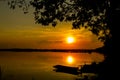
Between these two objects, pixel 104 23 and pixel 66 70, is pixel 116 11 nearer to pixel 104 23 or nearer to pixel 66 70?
pixel 104 23

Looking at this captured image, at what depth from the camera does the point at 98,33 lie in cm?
4006

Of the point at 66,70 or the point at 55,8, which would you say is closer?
the point at 55,8

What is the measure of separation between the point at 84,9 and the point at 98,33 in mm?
4833

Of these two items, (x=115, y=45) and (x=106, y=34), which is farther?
(x=106, y=34)

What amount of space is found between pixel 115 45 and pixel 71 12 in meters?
11.9

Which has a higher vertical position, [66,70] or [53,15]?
[53,15]

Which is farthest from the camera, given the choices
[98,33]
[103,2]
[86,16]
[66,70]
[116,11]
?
[66,70]

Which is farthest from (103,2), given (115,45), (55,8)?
(115,45)

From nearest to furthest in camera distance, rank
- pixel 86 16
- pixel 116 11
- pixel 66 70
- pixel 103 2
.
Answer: pixel 116 11 → pixel 103 2 → pixel 86 16 → pixel 66 70

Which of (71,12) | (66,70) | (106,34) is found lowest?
(66,70)

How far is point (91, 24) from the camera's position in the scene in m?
38.7

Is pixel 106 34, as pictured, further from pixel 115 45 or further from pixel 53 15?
pixel 115 45

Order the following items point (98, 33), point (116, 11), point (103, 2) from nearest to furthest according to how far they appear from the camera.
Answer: point (116, 11)
point (103, 2)
point (98, 33)

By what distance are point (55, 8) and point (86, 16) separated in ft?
11.3
